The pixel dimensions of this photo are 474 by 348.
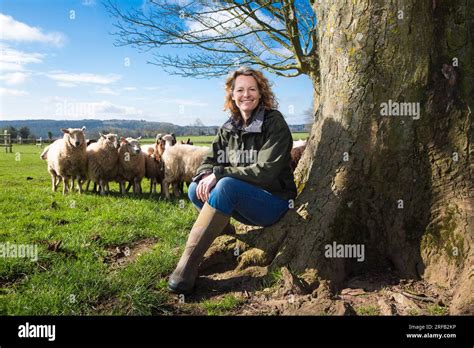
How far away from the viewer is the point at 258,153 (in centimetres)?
398

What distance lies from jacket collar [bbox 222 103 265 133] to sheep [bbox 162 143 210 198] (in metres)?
6.94

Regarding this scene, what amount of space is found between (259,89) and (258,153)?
69 cm

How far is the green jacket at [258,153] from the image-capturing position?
3.81 metres

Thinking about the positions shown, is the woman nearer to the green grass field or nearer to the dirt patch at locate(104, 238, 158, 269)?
the green grass field

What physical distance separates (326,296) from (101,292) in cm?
205

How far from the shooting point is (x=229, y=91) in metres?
4.34

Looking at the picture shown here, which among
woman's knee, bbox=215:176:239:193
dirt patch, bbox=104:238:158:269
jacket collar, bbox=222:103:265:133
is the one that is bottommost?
dirt patch, bbox=104:238:158:269

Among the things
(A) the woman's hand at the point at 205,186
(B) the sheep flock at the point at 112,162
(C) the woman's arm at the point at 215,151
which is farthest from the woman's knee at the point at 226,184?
(B) the sheep flock at the point at 112,162

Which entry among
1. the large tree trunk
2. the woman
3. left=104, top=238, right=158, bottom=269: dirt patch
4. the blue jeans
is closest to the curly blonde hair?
the woman

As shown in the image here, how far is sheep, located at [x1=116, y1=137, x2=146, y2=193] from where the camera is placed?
11.5 meters

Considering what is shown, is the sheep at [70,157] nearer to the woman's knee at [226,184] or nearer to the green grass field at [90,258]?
the green grass field at [90,258]

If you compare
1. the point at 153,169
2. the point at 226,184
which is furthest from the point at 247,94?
the point at 153,169
